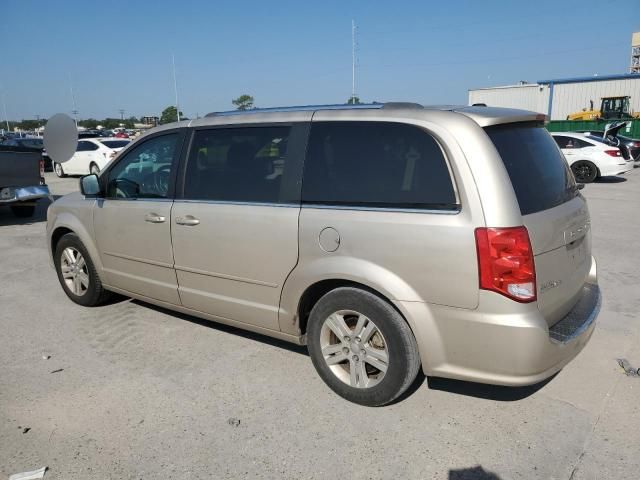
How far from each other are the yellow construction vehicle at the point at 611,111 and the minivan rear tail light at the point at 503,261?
35.0 metres

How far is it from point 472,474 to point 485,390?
2.89ft

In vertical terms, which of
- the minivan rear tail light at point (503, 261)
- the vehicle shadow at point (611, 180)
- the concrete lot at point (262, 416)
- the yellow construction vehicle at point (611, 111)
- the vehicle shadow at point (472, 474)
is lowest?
the vehicle shadow at point (472, 474)

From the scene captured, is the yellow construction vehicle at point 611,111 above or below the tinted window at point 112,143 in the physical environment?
above

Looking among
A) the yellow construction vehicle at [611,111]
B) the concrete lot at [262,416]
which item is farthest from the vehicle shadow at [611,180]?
the yellow construction vehicle at [611,111]

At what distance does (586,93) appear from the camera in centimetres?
3781

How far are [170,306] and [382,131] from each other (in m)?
2.36

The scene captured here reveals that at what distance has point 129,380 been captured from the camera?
11.7 ft

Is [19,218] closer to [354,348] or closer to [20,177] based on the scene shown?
[20,177]

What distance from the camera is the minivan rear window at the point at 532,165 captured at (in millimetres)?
2780

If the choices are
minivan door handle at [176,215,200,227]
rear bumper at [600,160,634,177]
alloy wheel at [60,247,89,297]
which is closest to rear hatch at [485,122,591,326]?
minivan door handle at [176,215,200,227]

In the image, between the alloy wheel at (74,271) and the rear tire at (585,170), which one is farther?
the rear tire at (585,170)

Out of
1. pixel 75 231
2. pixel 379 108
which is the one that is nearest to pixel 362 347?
pixel 379 108

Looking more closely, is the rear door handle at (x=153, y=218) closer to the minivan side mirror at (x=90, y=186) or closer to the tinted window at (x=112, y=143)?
the minivan side mirror at (x=90, y=186)

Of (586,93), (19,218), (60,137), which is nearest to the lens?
(60,137)
